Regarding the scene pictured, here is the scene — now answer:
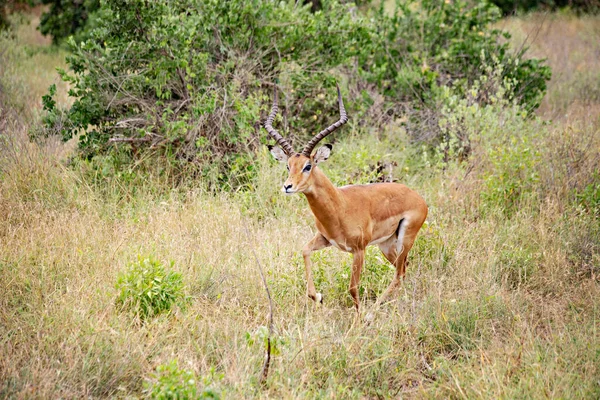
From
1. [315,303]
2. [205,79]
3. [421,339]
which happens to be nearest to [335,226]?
[315,303]

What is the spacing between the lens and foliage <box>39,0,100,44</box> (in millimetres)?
13180

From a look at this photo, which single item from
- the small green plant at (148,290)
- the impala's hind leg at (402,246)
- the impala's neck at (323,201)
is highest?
the impala's neck at (323,201)

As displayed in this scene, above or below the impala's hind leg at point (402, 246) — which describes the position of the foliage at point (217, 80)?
above

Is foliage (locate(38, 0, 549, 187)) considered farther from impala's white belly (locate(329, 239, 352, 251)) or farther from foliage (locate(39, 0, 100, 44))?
foliage (locate(39, 0, 100, 44))

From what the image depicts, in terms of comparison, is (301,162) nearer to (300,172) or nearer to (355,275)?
(300,172)

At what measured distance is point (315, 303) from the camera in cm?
579

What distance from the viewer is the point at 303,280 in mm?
6180

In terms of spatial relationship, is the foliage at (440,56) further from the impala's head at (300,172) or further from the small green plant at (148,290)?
the small green plant at (148,290)

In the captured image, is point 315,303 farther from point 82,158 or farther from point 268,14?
point 268,14

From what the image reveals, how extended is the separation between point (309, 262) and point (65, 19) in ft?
32.8

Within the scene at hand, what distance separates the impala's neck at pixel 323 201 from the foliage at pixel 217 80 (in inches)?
88.3

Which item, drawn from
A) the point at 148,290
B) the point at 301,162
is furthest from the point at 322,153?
the point at 148,290

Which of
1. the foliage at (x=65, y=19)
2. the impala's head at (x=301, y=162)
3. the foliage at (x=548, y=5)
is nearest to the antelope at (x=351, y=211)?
the impala's head at (x=301, y=162)

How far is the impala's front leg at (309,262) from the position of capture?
5812mm
